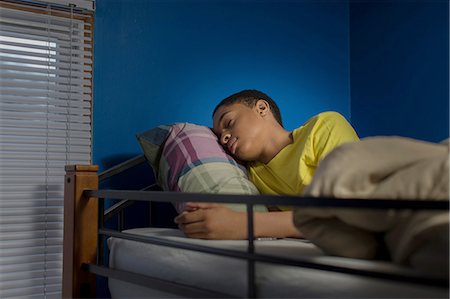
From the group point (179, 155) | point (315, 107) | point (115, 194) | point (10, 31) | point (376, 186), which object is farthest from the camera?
point (315, 107)

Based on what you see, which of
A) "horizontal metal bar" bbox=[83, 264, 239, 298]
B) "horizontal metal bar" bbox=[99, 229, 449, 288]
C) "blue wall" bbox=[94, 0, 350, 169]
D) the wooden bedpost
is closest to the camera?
"horizontal metal bar" bbox=[99, 229, 449, 288]

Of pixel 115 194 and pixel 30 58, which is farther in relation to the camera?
pixel 30 58

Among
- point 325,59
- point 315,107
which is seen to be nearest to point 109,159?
point 315,107

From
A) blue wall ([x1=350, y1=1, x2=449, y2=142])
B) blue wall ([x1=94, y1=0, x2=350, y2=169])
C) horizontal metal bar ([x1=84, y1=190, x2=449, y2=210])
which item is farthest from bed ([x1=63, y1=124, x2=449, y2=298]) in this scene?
blue wall ([x1=350, y1=1, x2=449, y2=142])

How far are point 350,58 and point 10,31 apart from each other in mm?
1621

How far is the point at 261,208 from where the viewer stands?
1.61m

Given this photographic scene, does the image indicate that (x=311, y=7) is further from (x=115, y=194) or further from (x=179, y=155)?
(x=115, y=194)

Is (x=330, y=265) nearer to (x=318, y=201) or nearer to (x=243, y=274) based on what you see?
(x=318, y=201)

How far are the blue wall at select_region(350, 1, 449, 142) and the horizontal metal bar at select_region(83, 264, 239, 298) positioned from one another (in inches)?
57.6

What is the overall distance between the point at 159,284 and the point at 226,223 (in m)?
0.24

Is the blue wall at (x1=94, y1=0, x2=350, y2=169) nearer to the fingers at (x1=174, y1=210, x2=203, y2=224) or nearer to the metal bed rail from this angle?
the fingers at (x1=174, y1=210, x2=203, y2=224)

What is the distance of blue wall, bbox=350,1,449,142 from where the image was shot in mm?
2279

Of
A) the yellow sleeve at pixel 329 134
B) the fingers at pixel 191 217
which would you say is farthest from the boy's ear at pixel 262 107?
the fingers at pixel 191 217

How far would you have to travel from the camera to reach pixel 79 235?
5.18 feet
